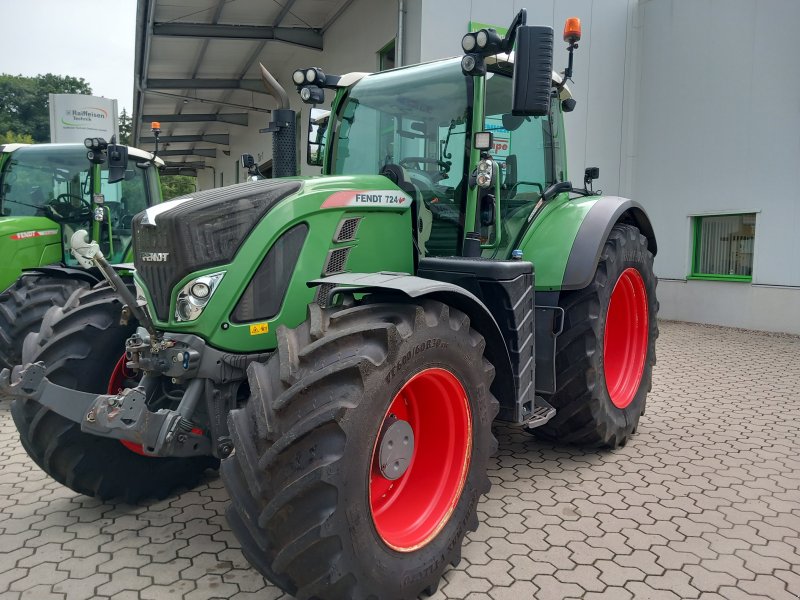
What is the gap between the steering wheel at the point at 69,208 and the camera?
645 cm

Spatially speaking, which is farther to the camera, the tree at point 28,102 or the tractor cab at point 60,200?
the tree at point 28,102

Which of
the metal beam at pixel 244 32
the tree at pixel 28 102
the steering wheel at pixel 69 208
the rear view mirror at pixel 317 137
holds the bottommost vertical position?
the steering wheel at pixel 69 208

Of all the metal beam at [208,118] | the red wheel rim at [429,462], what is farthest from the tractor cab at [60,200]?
the metal beam at [208,118]

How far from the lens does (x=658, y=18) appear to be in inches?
436

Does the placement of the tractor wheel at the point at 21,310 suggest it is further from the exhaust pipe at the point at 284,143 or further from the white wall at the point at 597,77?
the white wall at the point at 597,77

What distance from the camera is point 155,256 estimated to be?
8.95 feet

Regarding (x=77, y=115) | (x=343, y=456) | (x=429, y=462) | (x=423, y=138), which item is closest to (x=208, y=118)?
(x=77, y=115)

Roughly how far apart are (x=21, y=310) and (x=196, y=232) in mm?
3384

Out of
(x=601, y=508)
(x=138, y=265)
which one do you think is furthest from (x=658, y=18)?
(x=138, y=265)

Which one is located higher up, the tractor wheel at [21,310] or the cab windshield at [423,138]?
the cab windshield at [423,138]

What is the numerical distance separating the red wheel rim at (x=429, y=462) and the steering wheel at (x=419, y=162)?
1.37 meters

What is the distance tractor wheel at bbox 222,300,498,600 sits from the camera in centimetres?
210

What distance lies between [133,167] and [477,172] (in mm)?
5175

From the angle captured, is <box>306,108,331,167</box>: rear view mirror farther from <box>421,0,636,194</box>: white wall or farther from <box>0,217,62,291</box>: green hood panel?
<box>421,0,636,194</box>: white wall
